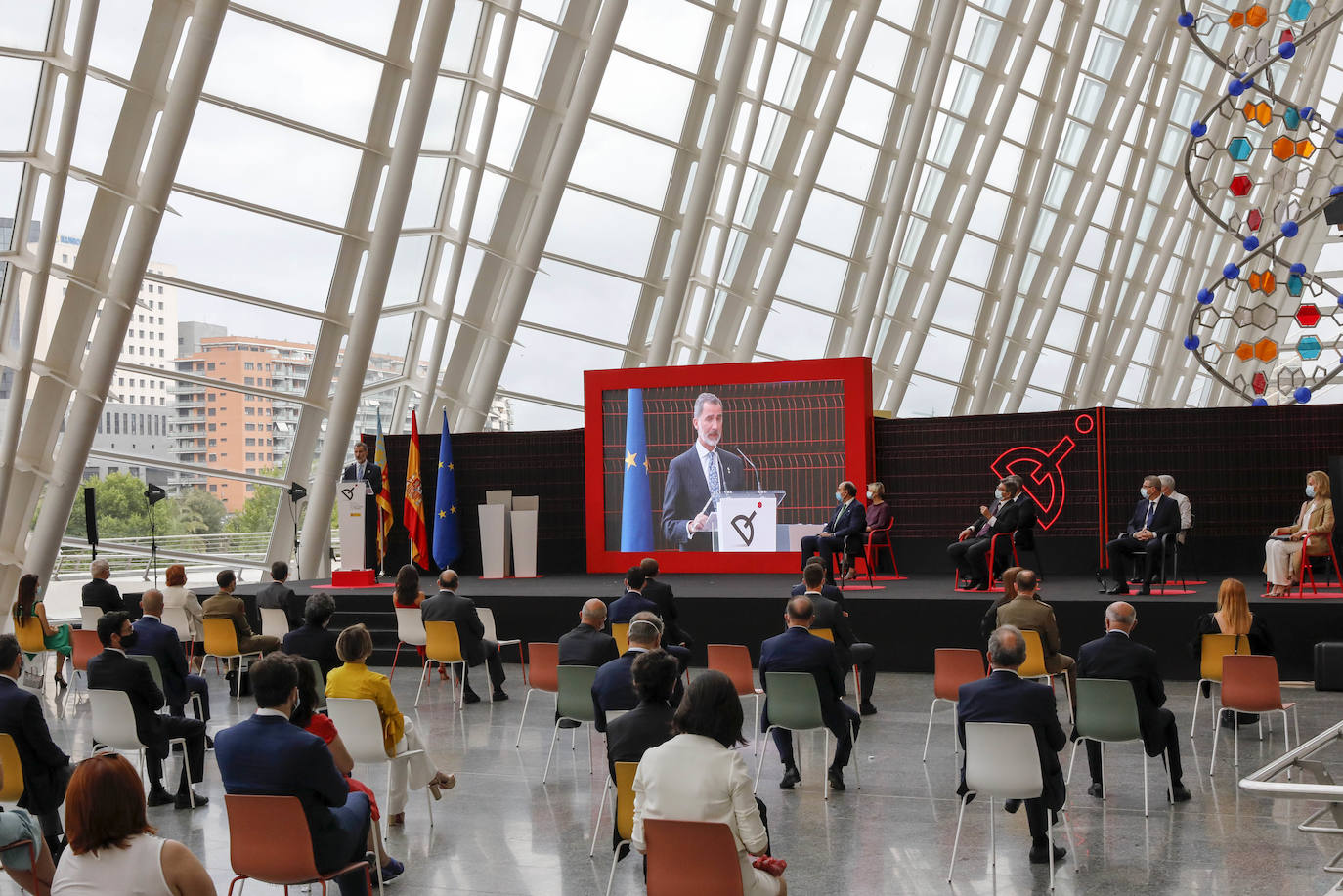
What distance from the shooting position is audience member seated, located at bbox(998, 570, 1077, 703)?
773 centimetres

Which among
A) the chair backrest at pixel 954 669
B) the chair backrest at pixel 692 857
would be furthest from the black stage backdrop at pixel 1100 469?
the chair backrest at pixel 692 857

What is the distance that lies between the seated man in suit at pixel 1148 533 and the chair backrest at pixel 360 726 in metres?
7.17

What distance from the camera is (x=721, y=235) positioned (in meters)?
17.0

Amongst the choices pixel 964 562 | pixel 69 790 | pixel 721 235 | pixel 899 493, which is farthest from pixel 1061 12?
pixel 69 790

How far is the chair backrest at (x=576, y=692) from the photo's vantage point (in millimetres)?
7168

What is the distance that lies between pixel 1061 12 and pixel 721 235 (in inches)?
381

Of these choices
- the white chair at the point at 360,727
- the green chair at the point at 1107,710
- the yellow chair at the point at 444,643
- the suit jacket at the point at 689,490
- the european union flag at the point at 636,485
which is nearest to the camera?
the white chair at the point at 360,727

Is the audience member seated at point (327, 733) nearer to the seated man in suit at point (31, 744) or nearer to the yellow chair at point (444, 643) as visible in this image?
the seated man in suit at point (31, 744)

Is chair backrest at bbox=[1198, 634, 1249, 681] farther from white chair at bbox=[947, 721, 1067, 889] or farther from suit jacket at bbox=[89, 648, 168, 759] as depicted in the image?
suit jacket at bbox=[89, 648, 168, 759]

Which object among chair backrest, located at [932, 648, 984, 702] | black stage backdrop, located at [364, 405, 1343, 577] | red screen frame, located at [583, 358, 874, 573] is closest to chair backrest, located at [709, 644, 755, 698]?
chair backrest, located at [932, 648, 984, 702]

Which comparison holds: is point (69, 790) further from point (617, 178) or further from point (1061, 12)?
point (1061, 12)

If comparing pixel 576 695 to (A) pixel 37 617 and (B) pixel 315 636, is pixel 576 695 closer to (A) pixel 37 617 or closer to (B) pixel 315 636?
(B) pixel 315 636

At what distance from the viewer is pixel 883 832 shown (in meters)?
6.02

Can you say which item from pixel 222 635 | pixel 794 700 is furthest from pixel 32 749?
pixel 222 635
